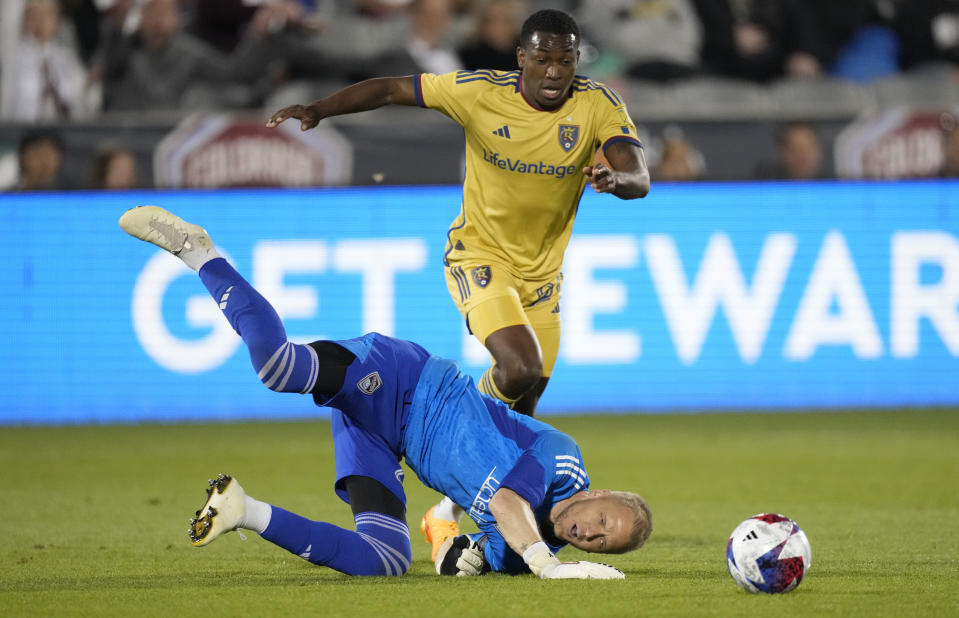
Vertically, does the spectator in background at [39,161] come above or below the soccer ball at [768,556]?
above

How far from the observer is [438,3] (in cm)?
1388

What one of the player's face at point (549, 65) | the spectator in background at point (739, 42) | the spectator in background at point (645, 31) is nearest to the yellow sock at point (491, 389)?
the player's face at point (549, 65)

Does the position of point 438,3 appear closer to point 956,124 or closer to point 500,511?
point 956,124

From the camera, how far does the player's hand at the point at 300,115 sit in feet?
20.2

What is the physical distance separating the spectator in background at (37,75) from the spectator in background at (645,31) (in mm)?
5308

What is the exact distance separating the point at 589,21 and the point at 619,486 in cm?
741

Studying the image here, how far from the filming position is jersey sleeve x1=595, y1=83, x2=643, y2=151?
6.64 m

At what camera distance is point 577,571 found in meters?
5.11

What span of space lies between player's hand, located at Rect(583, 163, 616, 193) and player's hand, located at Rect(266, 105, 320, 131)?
1.36 meters

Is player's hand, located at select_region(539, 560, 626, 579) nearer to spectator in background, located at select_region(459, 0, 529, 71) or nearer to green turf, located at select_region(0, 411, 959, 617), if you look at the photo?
green turf, located at select_region(0, 411, 959, 617)

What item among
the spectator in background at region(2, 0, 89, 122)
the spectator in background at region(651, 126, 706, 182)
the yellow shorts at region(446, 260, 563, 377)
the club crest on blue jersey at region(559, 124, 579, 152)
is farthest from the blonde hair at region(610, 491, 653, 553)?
the spectator in background at region(2, 0, 89, 122)

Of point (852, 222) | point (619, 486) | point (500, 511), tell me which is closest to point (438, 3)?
point (852, 222)

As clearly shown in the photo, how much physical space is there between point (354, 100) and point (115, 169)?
19.3 feet

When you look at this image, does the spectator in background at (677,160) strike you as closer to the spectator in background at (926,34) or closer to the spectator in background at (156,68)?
the spectator in background at (926,34)
